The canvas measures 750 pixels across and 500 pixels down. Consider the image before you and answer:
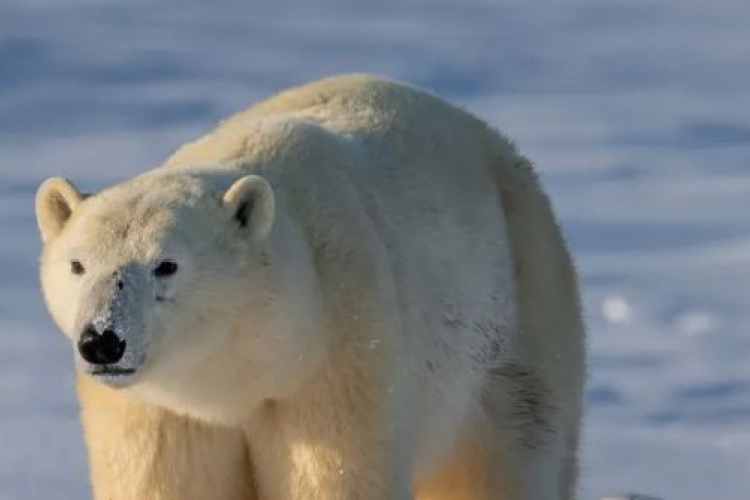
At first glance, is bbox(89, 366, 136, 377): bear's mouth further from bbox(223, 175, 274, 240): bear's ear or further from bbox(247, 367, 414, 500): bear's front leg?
bbox(247, 367, 414, 500): bear's front leg

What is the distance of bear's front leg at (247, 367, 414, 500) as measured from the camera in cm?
885

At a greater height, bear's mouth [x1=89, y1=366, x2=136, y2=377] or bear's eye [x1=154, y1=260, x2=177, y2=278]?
bear's eye [x1=154, y1=260, x2=177, y2=278]

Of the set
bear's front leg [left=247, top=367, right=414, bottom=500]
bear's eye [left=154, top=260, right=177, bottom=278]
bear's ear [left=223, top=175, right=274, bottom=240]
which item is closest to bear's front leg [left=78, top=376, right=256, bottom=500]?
bear's front leg [left=247, top=367, right=414, bottom=500]

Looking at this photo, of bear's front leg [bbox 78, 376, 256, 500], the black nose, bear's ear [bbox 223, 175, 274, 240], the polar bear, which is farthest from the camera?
bear's front leg [bbox 78, 376, 256, 500]

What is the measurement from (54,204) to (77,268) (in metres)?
0.59

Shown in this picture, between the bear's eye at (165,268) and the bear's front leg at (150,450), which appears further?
the bear's front leg at (150,450)

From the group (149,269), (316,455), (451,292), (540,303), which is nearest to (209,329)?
(149,269)

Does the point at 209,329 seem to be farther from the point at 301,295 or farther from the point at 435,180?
the point at 435,180

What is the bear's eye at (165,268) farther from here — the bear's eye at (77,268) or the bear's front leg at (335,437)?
the bear's front leg at (335,437)

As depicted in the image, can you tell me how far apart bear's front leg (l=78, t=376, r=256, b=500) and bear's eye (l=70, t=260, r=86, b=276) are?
0.76 metres

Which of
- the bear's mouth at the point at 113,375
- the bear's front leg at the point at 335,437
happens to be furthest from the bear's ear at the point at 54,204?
the bear's front leg at the point at 335,437

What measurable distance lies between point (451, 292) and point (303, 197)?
3.67ft

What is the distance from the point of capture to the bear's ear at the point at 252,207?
8.45 metres

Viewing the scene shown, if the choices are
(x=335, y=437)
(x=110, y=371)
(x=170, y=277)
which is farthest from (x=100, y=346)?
(x=335, y=437)
